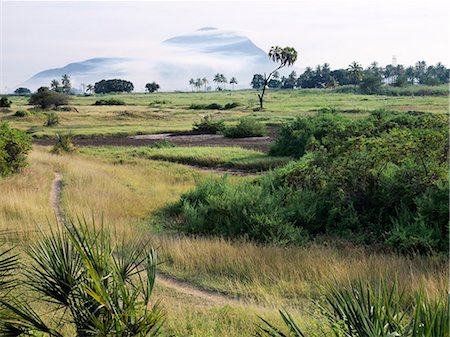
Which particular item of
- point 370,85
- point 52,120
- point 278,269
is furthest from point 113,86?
point 278,269

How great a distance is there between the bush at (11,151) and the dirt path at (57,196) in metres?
1.58

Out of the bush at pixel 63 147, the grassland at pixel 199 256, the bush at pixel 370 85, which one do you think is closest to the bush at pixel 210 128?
the bush at pixel 63 147

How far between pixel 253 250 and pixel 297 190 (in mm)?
6083

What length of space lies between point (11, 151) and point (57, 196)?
17.3 ft

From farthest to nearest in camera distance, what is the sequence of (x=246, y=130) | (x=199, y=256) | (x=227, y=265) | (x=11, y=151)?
(x=246, y=130) → (x=11, y=151) → (x=199, y=256) → (x=227, y=265)

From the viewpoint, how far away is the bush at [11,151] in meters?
19.7

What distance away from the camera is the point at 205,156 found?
29.6m

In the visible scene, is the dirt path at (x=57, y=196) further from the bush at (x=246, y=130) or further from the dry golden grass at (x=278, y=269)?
the bush at (x=246, y=130)

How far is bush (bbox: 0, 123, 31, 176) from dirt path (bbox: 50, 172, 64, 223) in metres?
1.58

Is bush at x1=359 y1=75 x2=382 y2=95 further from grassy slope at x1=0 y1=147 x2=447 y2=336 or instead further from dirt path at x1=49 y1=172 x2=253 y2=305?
dirt path at x1=49 y1=172 x2=253 y2=305

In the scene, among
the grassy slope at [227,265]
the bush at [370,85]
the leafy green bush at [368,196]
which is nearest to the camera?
the grassy slope at [227,265]

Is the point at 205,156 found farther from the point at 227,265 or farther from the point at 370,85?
the point at 370,85

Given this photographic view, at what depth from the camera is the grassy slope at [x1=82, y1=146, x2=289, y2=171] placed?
27516 mm

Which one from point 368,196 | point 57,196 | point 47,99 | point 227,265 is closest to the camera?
point 227,265
